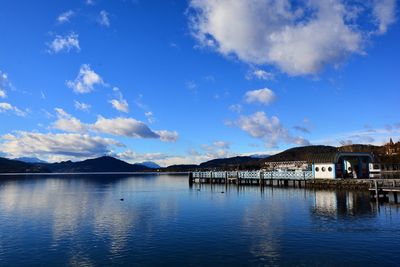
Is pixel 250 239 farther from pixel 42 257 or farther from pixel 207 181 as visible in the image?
pixel 207 181

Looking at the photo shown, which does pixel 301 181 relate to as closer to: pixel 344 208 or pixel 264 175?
pixel 264 175

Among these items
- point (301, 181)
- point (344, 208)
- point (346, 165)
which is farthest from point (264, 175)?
point (344, 208)

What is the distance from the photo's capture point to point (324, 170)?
89.9m

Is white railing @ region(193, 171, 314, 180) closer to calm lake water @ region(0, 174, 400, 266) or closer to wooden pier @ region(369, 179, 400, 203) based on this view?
wooden pier @ region(369, 179, 400, 203)

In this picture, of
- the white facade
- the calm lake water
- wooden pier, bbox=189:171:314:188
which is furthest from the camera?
wooden pier, bbox=189:171:314:188

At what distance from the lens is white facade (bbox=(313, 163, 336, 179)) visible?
8725cm

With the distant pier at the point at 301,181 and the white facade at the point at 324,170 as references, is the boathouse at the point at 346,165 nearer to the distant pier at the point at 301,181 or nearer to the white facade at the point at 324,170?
the white facade at the point at 324,170

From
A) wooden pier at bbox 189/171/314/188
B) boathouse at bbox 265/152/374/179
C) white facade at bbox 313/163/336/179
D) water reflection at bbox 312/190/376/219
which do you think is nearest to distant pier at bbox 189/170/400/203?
wooden pier at bbox 189/171/314/188

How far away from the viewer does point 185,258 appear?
90.0 ft

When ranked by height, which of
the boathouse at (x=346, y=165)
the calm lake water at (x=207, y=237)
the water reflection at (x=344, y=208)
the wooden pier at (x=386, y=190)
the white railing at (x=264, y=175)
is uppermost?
the boathouse at (x=346, y=165)

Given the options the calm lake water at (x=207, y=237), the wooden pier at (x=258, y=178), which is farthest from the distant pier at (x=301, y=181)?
the calm lake water at (x=207, y=237)

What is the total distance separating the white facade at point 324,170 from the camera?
8725 cm

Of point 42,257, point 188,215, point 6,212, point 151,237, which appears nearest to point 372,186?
point 188,215

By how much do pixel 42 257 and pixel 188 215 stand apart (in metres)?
24.5
